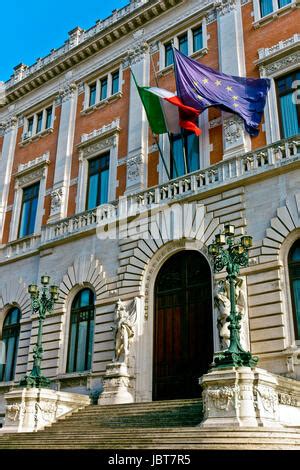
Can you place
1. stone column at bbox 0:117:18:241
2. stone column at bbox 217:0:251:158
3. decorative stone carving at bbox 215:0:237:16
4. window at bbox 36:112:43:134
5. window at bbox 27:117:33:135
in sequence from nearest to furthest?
stone column at bbox 217:0:251:158, decorative stone carving at bbox 215:0:237:16, stone column at bbox 0:117:18:241, window at bbox 36:112:43:134, window at bbox 27:117:33:135

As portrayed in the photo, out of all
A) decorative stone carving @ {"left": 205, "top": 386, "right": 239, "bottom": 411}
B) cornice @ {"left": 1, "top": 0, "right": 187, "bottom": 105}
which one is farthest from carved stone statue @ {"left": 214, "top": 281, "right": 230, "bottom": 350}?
cornice @ {"left": 1, "top": 0, "right": 187, "bottom": 105}

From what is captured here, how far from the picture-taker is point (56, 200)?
2442 cm

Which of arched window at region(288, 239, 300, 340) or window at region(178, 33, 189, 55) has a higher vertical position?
window at region(178, 33, 189, 55)

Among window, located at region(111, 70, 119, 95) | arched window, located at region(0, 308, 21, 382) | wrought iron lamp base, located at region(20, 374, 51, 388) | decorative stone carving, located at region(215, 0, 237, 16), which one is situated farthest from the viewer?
window, located at region(111, 70, 119, 95)

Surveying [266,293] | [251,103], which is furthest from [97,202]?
[266,293]

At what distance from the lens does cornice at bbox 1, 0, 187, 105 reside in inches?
958

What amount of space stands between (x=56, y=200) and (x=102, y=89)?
627cm

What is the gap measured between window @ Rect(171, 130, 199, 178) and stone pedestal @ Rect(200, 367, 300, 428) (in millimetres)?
10239

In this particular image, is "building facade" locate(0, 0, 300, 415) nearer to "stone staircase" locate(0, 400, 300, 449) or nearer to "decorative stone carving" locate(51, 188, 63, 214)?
"decorative stone carving" locate(51, 188, 63, 214)

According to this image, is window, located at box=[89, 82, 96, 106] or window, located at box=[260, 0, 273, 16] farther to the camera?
window, located at box=[89, 82, 96, 106]

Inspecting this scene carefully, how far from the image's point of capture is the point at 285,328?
48.7 ft

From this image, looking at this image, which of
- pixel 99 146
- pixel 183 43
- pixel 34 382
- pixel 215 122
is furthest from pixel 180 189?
pixel 34 382

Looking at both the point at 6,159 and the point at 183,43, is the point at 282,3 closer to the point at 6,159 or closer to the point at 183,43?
the point at 183,43
